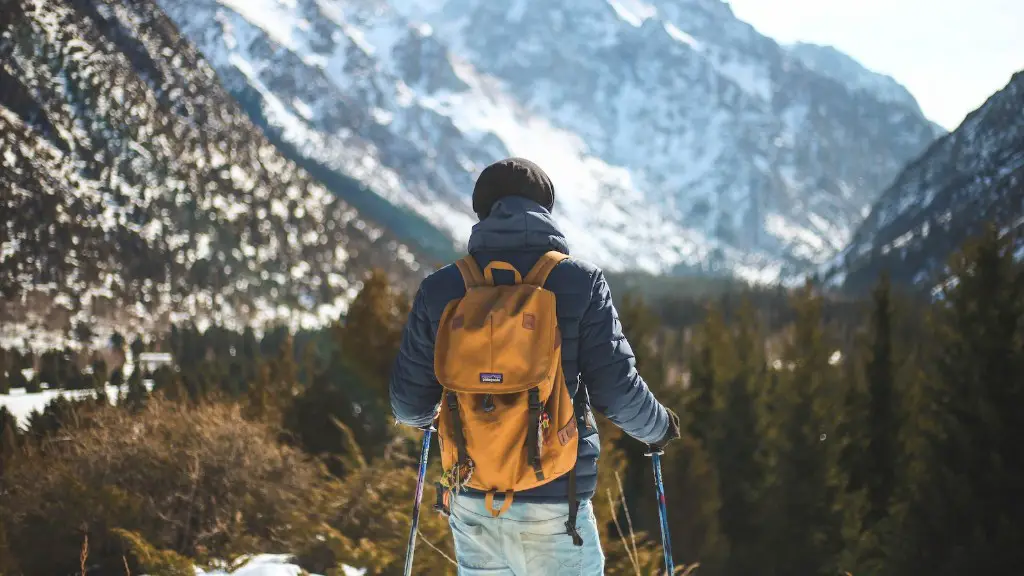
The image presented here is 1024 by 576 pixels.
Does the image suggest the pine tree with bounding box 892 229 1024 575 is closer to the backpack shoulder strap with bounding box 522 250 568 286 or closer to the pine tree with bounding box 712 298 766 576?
the pine tree with bounding box 712 298 766 576

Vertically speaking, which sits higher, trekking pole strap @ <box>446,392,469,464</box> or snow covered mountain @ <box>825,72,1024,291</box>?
snow covered mountain @ <box>825,72,1024,291</box>

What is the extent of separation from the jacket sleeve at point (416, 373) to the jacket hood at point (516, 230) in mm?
398

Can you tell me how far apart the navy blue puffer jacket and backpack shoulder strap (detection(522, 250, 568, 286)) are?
32mm

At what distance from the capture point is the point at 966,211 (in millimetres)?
168000

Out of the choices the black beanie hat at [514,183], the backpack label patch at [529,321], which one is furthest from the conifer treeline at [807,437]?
the black beanie hat at [514,183]

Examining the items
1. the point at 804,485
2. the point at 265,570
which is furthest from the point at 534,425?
the point at 804,485

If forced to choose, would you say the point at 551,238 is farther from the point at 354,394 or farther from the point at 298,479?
the point at 354,394

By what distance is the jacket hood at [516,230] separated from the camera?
11.2ft

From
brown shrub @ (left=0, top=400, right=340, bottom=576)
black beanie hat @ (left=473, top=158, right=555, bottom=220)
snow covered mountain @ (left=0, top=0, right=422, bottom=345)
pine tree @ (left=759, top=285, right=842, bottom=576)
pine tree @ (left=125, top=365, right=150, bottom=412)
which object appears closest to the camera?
black beanie hat @ (left=473, top=158, right=555, bottom=220)

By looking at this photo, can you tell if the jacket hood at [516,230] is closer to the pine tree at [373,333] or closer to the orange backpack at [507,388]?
the orange backpack at [507,388]

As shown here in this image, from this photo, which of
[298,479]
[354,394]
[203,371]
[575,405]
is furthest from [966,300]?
[203,371]

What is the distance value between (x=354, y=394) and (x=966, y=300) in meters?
22.5

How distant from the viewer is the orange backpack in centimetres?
319

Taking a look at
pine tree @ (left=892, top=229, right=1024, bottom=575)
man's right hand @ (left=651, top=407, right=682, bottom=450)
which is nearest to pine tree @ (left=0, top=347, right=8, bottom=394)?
pine tree @ (left=892, top=229, right=1024, bottom=575)
